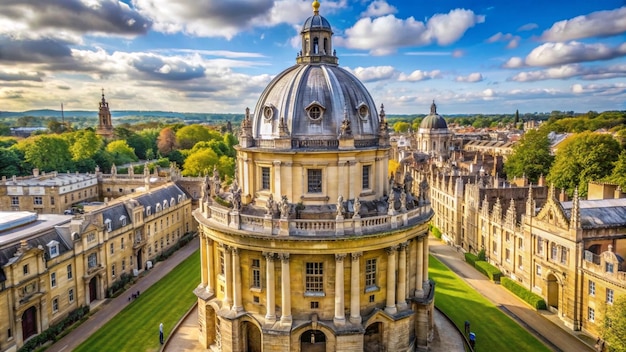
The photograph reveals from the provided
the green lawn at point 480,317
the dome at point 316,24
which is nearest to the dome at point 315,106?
the dome at point 316,24

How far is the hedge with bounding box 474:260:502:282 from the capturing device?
48.7 meters

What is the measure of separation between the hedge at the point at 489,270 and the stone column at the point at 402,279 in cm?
2136

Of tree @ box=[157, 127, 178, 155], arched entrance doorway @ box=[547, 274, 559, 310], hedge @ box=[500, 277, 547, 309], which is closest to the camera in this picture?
arched entrance doorway @ box=[547, 274, 559, 310]

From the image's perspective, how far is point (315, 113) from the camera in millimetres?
31719

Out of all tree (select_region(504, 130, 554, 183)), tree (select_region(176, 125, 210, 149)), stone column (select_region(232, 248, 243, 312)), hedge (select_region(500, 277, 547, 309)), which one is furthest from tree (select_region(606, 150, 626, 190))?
tree (select_region(176, 125, 210, 149))

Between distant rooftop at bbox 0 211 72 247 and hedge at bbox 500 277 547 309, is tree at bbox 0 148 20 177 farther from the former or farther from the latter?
hedge at bbox 500 277 547 309

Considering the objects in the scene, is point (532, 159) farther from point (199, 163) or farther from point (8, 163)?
point (8, 163)

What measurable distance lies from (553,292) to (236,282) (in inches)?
1170

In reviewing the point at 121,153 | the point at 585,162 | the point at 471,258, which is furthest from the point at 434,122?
the point at 121,153

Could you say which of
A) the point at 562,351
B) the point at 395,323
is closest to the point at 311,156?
the point at 395,323

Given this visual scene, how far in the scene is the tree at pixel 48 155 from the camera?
301 ft

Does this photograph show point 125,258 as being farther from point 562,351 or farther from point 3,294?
point 562,351

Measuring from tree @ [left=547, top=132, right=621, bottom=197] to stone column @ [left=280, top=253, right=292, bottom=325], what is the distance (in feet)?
180

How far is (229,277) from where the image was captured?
31594 millimetres
